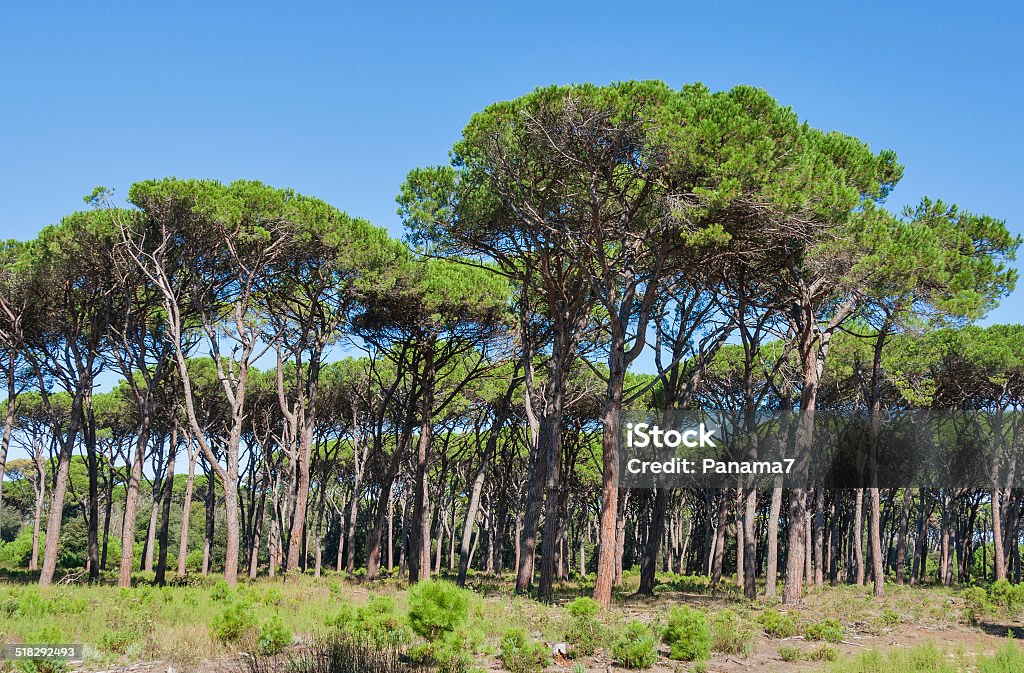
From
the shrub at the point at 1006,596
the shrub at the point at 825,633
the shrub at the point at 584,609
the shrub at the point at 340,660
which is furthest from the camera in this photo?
the shrub at the point at 1006,596

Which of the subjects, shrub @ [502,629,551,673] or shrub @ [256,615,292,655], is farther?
shrub @ [256,615,292,655]

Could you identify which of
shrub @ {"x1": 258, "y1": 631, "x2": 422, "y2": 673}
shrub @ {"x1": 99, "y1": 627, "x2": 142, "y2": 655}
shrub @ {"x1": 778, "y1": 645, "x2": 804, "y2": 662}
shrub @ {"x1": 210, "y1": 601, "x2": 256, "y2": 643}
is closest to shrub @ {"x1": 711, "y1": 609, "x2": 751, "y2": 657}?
shrub @ {"x1": 778, "y1": 645, "x2": 804, "y2": 662}

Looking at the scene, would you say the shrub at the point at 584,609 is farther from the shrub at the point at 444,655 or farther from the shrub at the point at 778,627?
the shrub at the point at 444,655

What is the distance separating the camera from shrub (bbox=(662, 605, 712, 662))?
8.99 metres

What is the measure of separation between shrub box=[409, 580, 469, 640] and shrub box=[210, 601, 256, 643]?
206 centimetres

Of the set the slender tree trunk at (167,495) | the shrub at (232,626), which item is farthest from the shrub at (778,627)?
the slender tree trunk at (167,495)

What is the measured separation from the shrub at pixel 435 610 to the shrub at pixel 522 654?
2.17 feet

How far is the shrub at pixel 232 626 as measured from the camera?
9.07m

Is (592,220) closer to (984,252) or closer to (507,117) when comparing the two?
(507,117)

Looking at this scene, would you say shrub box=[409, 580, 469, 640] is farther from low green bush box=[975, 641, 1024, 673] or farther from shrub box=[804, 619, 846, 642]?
low green bush box=[975, 641, 1024, 673]

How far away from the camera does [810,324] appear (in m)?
16.1

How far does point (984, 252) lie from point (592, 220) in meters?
9.30

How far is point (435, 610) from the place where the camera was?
8.68 metres

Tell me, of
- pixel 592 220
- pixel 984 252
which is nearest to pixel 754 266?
pixel 592 220
